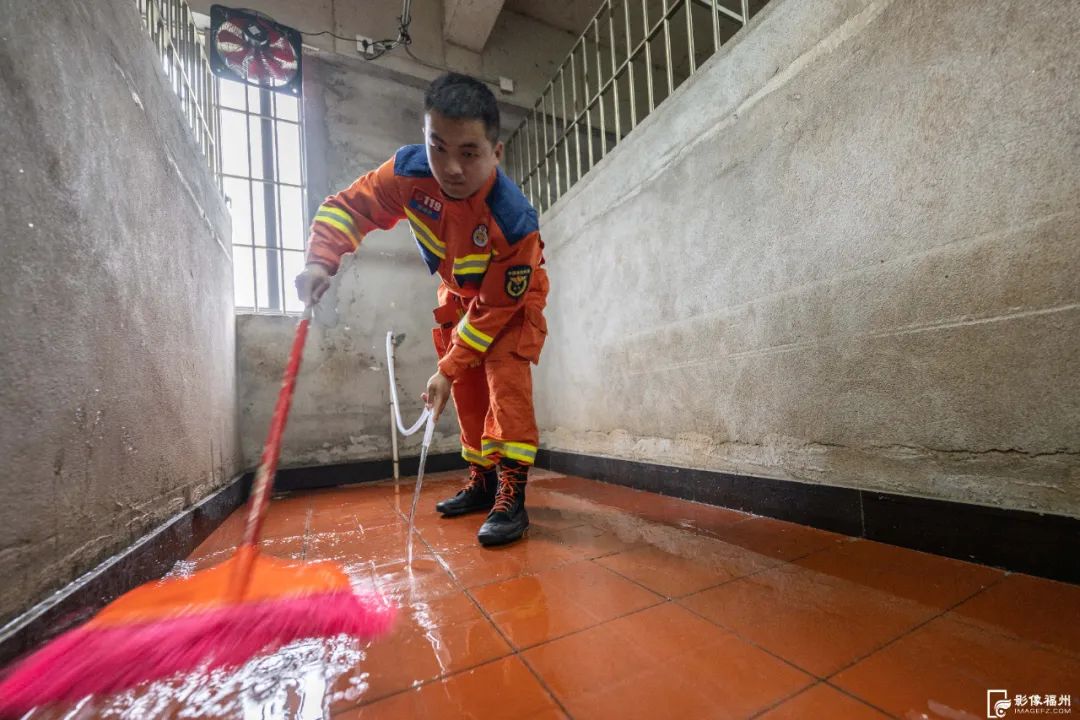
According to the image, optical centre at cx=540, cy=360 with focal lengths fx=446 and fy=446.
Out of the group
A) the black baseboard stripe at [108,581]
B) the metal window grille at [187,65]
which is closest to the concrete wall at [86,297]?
the black baseboard stripe at [108,581]

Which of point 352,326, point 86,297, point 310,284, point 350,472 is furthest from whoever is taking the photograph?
point 352,326

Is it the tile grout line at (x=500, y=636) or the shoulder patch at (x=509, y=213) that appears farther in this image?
the shoulder patch at (x=509, y=213)

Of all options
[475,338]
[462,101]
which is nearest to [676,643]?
[475,338]

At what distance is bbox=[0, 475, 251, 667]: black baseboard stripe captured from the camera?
0.75m

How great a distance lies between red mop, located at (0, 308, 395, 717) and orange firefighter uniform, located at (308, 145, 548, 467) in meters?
0.49

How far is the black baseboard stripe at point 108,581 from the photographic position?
754 mm

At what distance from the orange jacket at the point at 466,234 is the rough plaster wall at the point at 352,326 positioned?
67.3 inches

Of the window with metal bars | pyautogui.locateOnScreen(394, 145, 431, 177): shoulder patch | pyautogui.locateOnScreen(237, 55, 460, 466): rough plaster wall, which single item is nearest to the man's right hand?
pyautogui.locateOnScreen(394, 145, 431, 177): shoulder patch

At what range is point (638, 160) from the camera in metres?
2.21

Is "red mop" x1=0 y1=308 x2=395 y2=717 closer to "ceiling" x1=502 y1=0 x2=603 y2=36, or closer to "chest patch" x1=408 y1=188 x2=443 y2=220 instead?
"chest patch" x1=408 y1=188 x2=443 y2=220

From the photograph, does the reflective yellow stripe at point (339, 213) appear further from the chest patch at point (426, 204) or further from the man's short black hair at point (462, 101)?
the man's short black hair at point (462, 101)

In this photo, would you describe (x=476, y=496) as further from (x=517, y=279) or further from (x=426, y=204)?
(x=426, y=204)

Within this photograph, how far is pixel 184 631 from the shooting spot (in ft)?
2.87

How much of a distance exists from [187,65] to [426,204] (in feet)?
5.10
